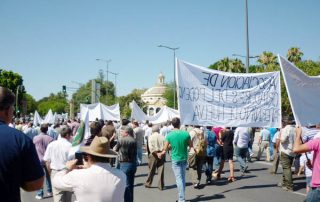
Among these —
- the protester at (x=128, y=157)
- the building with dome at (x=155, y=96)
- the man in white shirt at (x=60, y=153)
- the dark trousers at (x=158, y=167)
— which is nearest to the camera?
the man in white shirt at (x=60, y=153)

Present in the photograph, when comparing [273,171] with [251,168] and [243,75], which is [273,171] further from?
[243,75]

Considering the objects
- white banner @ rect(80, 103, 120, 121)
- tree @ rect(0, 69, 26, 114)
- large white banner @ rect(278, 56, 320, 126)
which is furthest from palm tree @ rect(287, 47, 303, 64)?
tree @ rect(0, 69, 26, 114)

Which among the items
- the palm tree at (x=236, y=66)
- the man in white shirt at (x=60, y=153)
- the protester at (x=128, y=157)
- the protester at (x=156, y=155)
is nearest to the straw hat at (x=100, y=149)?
the man in white shirt at (x=60, y=153)

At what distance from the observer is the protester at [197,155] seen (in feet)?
34.8

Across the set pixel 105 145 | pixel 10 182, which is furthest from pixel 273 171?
pixel 10 182

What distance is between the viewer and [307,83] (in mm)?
5484

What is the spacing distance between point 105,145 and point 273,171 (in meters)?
10.5

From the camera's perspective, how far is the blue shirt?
268 centimetres

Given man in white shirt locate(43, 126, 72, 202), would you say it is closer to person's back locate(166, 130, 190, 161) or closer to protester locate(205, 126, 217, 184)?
person's back locate(166, 130, 190, 161)

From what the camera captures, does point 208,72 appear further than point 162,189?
No

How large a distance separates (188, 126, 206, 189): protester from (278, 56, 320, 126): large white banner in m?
5.35

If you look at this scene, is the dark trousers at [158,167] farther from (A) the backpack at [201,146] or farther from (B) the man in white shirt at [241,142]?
(B) the man in white shirt at [241,142]

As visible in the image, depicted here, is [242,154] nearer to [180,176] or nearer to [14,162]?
[180,176]

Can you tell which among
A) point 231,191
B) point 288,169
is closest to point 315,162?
point 231,191
